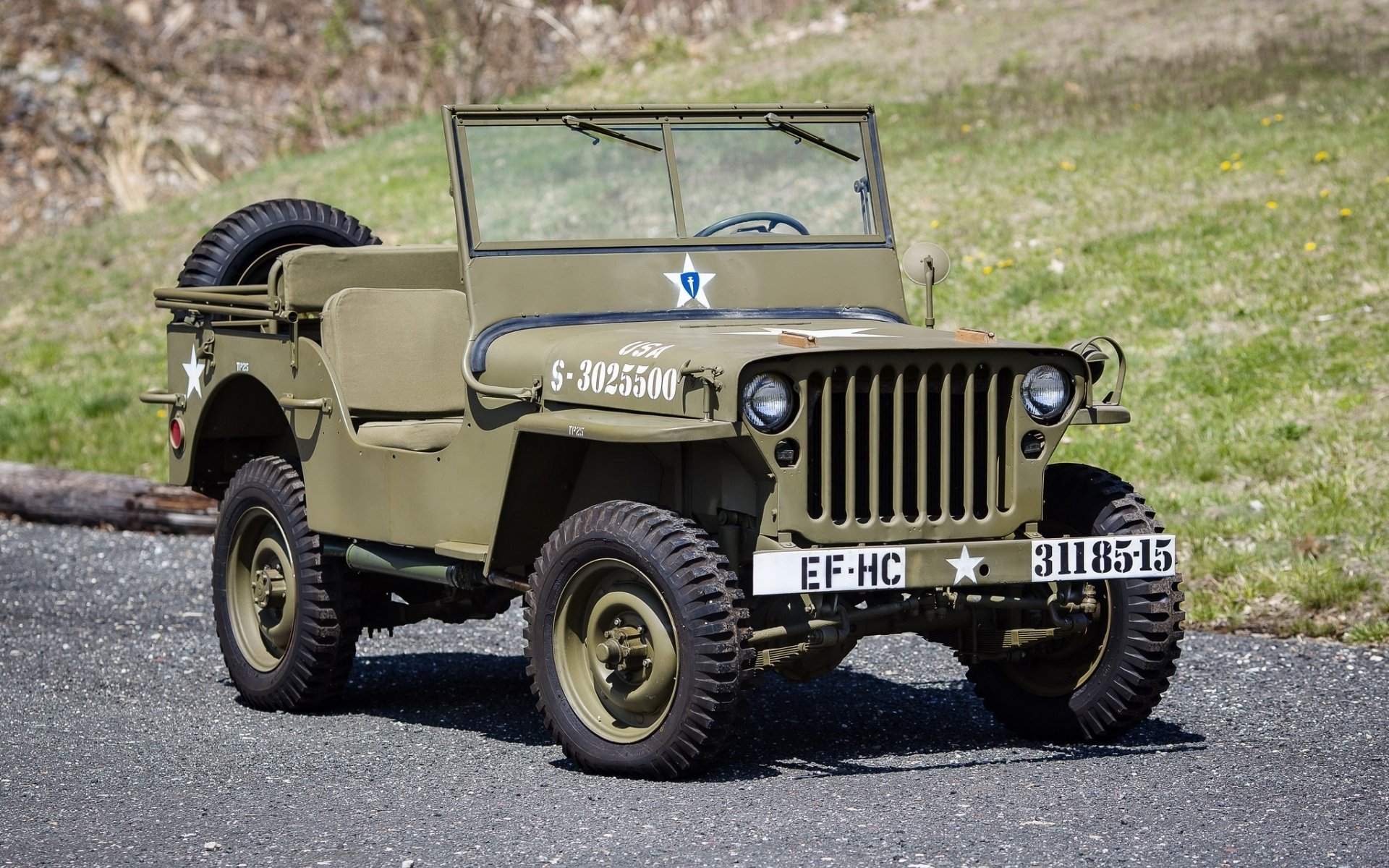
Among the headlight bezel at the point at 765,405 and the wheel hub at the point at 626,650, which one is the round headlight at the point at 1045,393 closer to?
the headlight bezel at the point at 765,405

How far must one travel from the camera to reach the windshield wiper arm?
22.4 feet

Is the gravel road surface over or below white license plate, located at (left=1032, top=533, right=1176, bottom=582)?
below

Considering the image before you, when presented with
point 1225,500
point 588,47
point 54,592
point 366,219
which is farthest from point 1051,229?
point 588,47

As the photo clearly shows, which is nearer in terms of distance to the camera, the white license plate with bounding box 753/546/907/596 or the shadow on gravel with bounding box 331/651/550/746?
the white license plate with bounding box 753/546/907/596

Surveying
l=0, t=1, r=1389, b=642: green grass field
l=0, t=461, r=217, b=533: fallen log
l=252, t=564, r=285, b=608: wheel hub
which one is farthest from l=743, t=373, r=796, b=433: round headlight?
l=0, t=461, r=217, b=533: fallen log

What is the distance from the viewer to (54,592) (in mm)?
9219

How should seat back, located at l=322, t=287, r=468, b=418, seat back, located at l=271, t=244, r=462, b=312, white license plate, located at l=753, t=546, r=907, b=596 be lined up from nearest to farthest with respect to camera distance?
white license plate, located at l=753, t=546, r=907, b=596
seat back, located at l=322, t=287, r=468, b=418
seat back, located at l=271, t=244, r=462, b=312

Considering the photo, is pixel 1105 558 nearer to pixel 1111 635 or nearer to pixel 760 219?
pixel 1111 635

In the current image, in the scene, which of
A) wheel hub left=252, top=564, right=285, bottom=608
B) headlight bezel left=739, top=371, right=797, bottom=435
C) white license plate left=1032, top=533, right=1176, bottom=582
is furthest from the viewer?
wheel hub left=252, top=564, right=285, bottom=608

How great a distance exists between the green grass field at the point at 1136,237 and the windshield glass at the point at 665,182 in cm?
272

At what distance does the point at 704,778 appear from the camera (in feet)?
17.7

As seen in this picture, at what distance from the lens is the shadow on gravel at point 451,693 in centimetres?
646

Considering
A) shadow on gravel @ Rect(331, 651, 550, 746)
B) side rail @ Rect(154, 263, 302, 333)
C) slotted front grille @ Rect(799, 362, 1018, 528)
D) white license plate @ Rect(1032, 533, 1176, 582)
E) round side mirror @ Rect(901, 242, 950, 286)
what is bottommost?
shadow on gravel @ Rect(331, 651, 550, 746)

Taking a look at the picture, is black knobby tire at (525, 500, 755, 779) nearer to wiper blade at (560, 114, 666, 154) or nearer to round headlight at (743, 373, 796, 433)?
round headlight at (743, 373, 796, 433)
